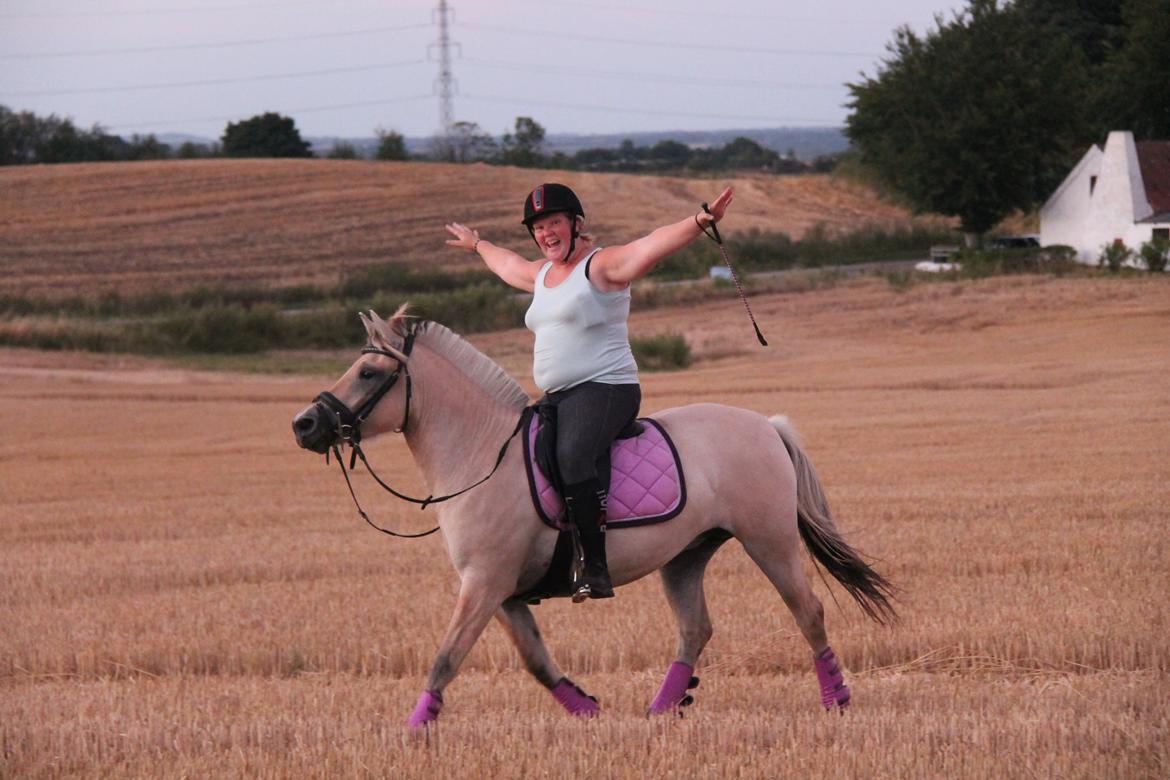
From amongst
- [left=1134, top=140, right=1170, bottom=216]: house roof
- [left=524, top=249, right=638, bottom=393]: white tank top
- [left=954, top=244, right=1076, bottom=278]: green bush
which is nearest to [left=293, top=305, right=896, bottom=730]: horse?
[left=524, top=249, right=638, bottom=393]: white tank top

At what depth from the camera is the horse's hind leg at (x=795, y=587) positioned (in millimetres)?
7395

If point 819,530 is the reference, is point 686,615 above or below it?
below

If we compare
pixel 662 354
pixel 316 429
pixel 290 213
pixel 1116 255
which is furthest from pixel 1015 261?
pixel 316 429

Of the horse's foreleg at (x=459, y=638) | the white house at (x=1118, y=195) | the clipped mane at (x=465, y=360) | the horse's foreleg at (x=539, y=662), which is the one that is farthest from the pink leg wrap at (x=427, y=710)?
the white house at (x=1118, y=195)

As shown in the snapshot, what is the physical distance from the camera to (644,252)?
658 centimetres

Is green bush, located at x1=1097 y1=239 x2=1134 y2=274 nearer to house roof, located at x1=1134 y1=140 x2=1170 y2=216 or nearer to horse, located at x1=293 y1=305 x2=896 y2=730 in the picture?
house roof, located at x1=1134 y1=140 x2=1170 y2=216

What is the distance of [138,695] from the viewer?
802 centimetres

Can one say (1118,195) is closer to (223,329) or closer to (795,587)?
(223,329)

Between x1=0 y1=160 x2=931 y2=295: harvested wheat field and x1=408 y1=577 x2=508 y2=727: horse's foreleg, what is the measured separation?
46.4 meters

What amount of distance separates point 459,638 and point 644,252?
2.05 metres

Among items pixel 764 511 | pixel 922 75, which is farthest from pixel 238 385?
pixel 922 75

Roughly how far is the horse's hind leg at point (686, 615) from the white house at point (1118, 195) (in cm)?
4814

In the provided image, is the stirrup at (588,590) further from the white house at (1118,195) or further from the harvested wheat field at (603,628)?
the white house at (1118,195)

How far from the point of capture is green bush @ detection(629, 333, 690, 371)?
3866cm
